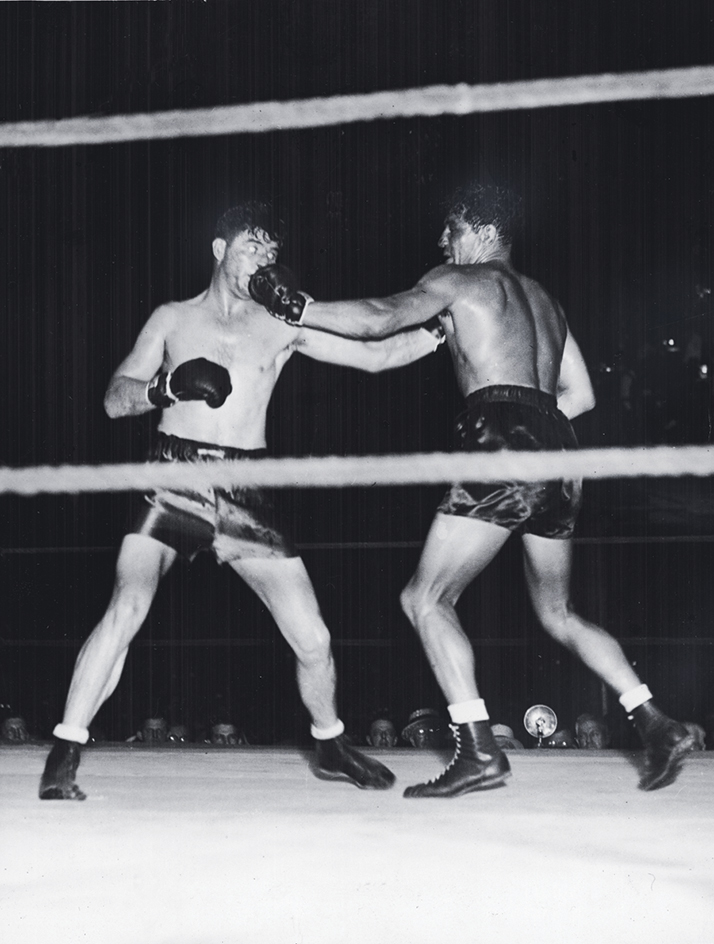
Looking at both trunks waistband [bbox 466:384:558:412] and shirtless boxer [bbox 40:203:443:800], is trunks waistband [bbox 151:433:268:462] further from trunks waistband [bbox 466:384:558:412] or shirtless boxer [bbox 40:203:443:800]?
trunks waistband [bbox 466:384:558:412]

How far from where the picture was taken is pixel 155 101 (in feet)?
8.88

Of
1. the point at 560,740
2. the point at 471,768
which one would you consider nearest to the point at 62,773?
the point at 471,768

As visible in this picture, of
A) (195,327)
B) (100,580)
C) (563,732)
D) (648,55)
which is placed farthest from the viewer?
(100,580)

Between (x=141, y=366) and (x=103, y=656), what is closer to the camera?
(x=103, y=656)

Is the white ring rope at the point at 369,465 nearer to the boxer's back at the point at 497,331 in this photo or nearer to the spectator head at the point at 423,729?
the boxer's back at the point at 497,331

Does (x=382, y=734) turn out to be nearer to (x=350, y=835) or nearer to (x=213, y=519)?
(x=213, y=519)

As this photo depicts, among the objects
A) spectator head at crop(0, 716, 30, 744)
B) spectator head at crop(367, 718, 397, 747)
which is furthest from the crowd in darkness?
spectator head at crop(0, 716, 30, 744)

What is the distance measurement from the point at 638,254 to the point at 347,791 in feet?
6.18

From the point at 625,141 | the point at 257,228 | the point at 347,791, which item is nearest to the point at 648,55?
the point at 625,141

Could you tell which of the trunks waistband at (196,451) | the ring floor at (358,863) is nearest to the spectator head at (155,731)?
the ring floor at (358,863)

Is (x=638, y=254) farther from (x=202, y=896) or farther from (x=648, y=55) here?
(x=202, y=896)

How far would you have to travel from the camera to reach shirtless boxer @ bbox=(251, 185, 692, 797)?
6.91 feet

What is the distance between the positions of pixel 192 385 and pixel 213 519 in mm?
289

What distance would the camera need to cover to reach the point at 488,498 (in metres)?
2.10
